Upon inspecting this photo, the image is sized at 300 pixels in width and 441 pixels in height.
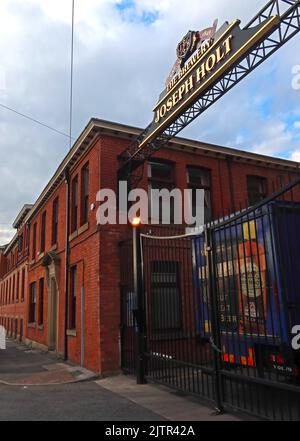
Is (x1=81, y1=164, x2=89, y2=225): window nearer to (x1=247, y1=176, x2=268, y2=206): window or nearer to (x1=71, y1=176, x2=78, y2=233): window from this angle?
(x1=71, y1=176, x2=78, y2=233): window

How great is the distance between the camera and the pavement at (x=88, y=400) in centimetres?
656

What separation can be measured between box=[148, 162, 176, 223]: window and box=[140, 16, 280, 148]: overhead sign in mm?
2724

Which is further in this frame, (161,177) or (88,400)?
(161,177)

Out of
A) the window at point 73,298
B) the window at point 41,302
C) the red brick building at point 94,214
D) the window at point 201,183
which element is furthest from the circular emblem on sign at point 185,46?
the window at point 41,302

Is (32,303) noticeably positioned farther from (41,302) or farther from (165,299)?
(165,299)

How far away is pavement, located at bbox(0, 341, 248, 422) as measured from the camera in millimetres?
6562

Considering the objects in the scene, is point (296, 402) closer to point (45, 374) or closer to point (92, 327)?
point (92, 327)

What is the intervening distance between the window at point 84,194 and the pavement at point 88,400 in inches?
190

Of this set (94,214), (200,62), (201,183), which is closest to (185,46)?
(200,62)

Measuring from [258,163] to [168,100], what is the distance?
7.05 metres

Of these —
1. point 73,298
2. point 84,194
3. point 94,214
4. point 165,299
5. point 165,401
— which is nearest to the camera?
point 165,401

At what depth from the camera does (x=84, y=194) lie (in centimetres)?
1391

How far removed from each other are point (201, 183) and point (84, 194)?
4147mm

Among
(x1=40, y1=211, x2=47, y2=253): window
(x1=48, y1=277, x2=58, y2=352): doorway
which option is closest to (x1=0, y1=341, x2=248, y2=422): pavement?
(x1=48, y1=277, x2=58, y2=352): doorway
